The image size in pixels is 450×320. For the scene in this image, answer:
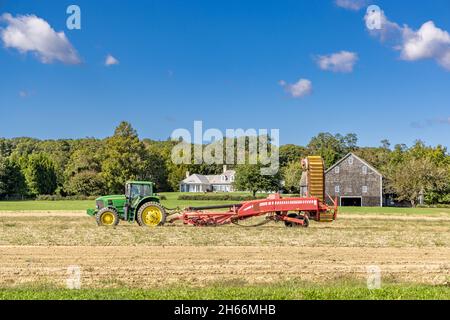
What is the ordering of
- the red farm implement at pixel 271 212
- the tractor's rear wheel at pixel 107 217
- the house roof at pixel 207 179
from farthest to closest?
1. the house roof at pixel 207 179
2. the tractor's rear wheel at pixel 107 217
3. the red farm implement at pixel 271 212

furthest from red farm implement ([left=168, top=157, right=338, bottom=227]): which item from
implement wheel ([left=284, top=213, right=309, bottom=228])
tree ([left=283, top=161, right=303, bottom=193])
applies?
tree ([left=283, top=161, right=303, bottom=193])

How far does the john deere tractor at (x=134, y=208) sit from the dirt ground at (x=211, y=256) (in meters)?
1.54

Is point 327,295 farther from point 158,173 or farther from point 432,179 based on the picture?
point 158,173

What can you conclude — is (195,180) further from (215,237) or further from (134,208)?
(215,237)

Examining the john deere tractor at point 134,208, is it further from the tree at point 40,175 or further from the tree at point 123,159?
the tree at point 40,175

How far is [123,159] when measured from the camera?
7181 cm

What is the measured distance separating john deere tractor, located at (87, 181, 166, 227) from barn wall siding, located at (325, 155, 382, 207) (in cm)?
4694

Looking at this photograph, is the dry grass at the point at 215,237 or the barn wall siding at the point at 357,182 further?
the barn wall siding at the point at 357,182

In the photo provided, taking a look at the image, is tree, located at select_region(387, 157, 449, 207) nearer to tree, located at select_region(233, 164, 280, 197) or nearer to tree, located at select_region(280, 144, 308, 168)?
tree, located at select_region(233, 164, 280, 197)

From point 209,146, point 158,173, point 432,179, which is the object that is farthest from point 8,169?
point 432,179

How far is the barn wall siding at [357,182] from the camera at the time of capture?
66875mm

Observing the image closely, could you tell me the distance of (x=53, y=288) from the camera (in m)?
10.2

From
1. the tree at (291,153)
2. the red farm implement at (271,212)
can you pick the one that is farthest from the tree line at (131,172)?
the red farm implement at (271,212)

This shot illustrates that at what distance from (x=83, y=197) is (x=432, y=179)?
152ft
